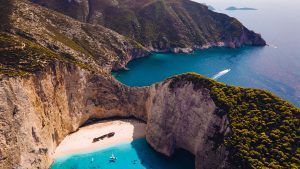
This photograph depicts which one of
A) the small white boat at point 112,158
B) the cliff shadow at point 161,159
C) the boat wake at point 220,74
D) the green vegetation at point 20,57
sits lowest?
the small white boat at point 112,158

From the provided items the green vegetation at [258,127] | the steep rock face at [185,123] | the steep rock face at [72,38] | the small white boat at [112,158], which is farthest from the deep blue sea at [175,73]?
the green vegetation at [258,127]

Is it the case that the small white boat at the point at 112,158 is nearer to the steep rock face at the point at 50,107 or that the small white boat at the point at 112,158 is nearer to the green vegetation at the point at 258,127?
the steep rock face at the point at 50,107

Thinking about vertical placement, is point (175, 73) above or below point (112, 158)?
above

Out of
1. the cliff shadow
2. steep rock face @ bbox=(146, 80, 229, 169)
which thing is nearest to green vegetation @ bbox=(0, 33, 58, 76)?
steep rock face @ bbox=(146, 80, 229, 169)

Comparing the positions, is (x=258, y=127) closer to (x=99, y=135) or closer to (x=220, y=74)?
(x=99, y=135)

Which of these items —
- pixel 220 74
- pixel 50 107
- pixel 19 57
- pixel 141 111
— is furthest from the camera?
pixel 220 74

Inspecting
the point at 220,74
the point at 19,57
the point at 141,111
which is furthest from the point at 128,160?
the point at 220,74
